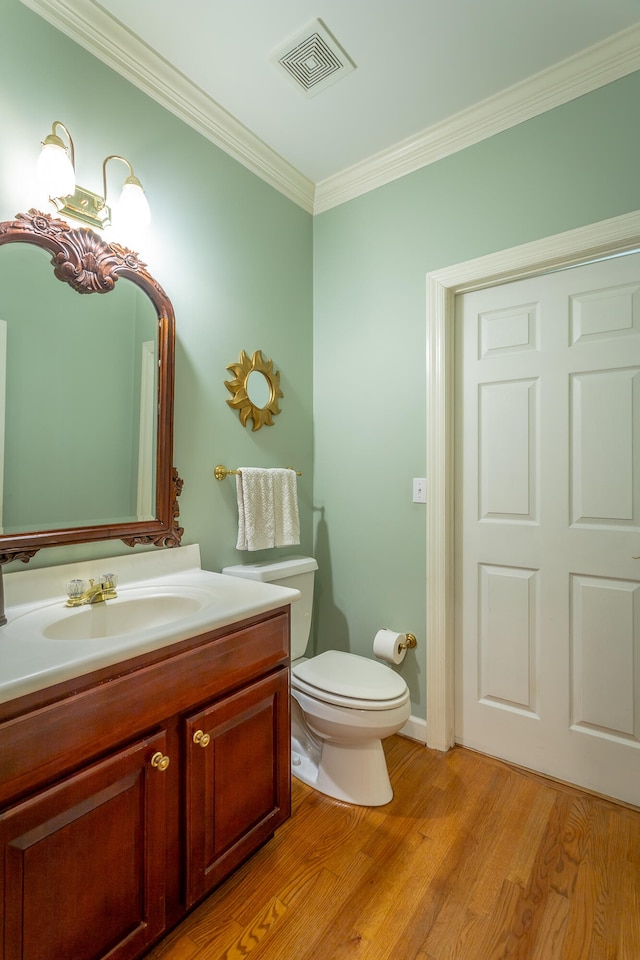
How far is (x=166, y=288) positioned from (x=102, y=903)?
1.75 metres

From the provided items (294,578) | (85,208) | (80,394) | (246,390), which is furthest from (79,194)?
(294,578)

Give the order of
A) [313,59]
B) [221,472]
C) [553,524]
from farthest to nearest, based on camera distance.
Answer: [221,472], [553,524], [313,59]

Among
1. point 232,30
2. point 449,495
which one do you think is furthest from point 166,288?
point 449,495

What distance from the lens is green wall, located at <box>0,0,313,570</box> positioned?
1344 mm

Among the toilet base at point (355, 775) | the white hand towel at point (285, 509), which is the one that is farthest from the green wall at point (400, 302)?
the toilet base at point (355, 775)

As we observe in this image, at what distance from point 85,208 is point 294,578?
150 centimetres

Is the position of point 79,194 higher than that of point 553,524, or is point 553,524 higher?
point 79,194

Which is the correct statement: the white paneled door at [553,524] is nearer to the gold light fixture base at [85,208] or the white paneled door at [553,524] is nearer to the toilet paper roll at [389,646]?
the toilet paper roll at [389,646]

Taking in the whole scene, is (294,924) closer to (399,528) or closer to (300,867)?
(300,867)

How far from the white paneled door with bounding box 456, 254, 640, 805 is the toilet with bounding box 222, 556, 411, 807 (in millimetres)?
492

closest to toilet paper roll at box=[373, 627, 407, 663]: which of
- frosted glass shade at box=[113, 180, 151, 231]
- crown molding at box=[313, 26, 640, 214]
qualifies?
frosted glass shade at box=[113, 180, 151, 231]

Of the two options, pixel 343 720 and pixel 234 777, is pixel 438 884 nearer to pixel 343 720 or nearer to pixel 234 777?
pixel 343 720

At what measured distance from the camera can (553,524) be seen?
1743 mm

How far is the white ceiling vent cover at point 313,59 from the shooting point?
59.6 inches
